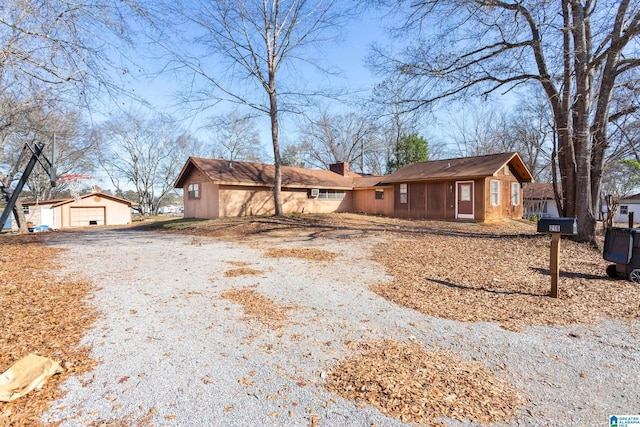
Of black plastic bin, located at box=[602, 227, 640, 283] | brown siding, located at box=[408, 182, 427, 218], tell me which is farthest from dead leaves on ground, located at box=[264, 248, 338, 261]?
brown siding, located at box=[408, 182, 427, 218]

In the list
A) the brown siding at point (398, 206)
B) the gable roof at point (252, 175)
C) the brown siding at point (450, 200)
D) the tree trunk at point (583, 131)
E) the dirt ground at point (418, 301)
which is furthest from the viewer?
the brown siding at point (398, 206)

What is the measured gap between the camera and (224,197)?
1852cm

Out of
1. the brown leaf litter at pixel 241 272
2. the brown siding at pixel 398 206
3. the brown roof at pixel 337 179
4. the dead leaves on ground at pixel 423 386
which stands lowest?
the dead leaves on ground at pixel 423 386

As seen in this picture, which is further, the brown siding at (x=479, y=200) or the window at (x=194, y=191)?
the window at (x=194, y=191)

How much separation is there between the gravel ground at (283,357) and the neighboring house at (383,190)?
1372cm

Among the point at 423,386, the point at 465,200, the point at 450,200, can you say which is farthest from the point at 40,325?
the point at 450,200

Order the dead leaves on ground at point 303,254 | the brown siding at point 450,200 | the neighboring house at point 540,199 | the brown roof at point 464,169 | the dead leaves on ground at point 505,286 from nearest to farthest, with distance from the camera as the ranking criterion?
the dead leaves on ground at point 505,286, the dead leaves on ground at point 303,254, the brown roof at point 464,169, the brown siding at point 450,200, the neighboring house at point 540,199

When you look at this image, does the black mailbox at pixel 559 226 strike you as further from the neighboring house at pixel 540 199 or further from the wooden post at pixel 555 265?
the neighboring house at pixel 540 199

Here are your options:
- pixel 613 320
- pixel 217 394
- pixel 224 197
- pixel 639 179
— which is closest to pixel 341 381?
pixel 217 394

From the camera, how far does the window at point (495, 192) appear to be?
17.5 meters

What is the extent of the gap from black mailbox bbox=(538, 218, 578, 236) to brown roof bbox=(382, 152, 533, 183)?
1269 cm

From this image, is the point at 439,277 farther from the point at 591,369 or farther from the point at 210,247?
the point at 210,247

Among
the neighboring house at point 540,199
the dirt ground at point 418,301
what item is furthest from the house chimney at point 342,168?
the neighboring house at point 540,199

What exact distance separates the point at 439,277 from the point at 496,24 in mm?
8295
